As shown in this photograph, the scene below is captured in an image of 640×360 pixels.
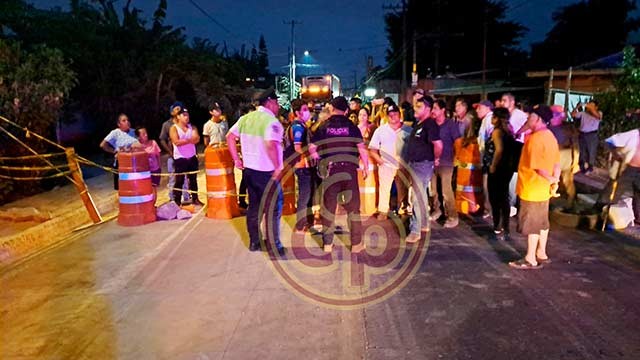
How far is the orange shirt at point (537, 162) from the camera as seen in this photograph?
5211mm

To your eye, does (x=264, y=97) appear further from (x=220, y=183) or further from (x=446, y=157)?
(x=446, y=157)

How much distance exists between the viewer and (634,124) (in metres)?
11.7

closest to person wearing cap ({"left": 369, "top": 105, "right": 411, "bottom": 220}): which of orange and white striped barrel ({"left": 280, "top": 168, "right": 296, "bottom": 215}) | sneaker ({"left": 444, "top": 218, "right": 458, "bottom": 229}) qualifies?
sneaker ({"left": 444, "top": 218, "right": 458, "bottom": 229})

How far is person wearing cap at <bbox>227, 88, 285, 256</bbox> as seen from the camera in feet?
19.4

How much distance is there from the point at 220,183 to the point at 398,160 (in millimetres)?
2713

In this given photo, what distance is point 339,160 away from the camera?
19.2ft

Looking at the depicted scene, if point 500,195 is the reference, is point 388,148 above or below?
above

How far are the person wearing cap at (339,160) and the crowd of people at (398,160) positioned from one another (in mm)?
12

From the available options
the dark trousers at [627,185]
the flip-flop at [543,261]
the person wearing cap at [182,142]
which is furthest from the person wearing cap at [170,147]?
the dark trousers at [627,185]

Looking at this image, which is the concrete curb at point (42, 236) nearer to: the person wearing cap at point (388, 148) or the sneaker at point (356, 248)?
the sneaker at point (356, 248)

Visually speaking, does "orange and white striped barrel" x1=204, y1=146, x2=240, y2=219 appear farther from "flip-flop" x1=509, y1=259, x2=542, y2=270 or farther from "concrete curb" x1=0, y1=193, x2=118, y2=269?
"flip-flop" x1=509, y1=259, x2=542, y2=270

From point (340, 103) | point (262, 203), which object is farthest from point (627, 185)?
point (262, 203)

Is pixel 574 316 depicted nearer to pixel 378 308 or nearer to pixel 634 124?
pixel 378 308

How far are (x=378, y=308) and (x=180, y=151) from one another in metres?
4.98
